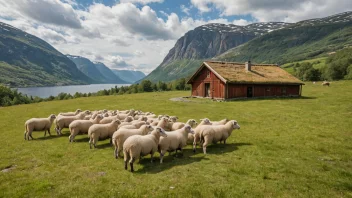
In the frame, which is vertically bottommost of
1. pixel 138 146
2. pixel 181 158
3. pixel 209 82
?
pixel 181 158

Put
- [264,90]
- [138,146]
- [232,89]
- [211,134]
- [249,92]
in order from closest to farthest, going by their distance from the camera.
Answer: [138,146], [211,134], [232,89], [249,92], [264,90]

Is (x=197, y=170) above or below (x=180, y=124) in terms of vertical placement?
below

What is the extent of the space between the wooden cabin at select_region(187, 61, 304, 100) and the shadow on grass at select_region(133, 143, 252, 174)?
79.9ft

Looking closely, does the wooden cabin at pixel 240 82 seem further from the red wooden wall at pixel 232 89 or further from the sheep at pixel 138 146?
the sheep at pixel 138 146

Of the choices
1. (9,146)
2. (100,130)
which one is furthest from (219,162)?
(9,146)

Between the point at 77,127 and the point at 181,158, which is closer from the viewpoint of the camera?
the point at 181,158

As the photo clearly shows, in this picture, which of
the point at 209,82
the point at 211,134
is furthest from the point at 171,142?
the point at 209,82

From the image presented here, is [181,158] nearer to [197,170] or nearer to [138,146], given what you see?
[197,170]

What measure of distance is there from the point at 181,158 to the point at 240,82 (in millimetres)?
28707

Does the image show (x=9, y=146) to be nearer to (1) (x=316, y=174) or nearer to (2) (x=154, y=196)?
(2) (x=154, y=196)

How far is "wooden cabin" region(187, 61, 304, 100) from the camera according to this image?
37.3 m

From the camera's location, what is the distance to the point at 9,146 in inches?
532

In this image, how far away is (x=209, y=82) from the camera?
40.2 metres

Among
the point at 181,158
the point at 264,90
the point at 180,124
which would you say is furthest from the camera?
the point at 264,90
